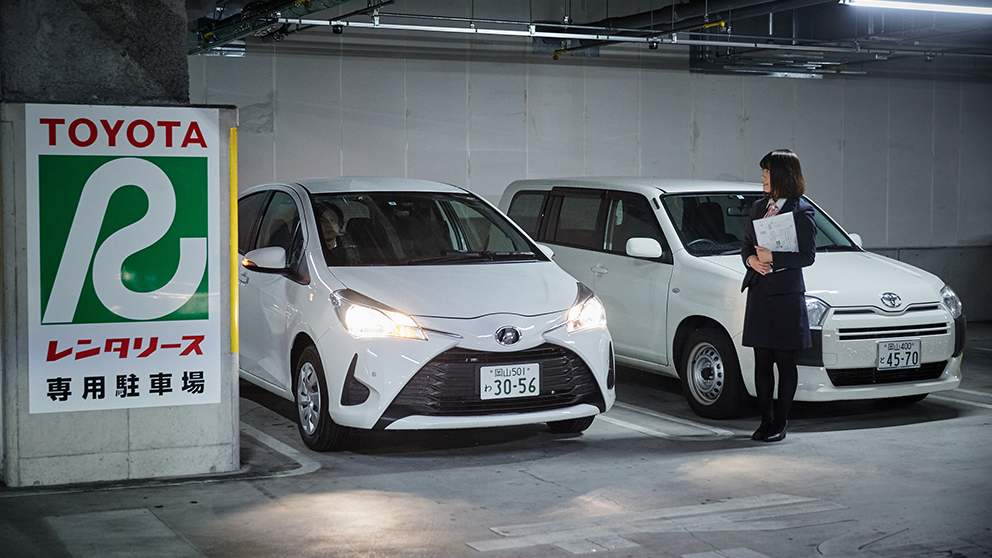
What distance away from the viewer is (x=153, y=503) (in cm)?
532

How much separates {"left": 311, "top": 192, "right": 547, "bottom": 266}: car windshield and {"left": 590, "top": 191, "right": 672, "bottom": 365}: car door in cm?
114

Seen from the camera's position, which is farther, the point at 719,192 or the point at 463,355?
the point at 719,192

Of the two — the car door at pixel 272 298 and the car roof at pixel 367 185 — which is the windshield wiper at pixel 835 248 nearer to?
the car roof at pixel 367 185

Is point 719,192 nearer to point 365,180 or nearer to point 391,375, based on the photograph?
point 365,180

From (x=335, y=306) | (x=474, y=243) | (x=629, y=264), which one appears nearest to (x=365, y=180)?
(x=474, y=243)

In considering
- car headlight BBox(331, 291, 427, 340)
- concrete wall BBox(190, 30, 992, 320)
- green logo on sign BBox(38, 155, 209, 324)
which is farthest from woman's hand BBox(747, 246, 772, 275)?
concrete wall BBox(190, 30, 992, 320)

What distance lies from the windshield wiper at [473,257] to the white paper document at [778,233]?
1.42 m

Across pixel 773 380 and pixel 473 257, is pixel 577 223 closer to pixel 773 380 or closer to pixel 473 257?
pixel 473 257

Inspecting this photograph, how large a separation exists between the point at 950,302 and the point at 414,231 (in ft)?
11.6

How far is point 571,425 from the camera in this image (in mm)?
6891

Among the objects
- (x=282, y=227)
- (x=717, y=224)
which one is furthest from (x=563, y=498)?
(x=717, y=224)

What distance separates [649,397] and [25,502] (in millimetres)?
4582

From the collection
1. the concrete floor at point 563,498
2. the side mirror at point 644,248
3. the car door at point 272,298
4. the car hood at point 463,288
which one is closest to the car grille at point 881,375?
the concrete floor at point 563,498

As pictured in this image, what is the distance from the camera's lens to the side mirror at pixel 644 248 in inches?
301
